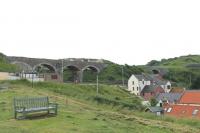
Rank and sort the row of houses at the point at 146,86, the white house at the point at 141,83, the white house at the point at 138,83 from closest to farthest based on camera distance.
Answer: the row of houses at the point at 146,86
the white house at the point at 138,83
the white house at the point at 141,83

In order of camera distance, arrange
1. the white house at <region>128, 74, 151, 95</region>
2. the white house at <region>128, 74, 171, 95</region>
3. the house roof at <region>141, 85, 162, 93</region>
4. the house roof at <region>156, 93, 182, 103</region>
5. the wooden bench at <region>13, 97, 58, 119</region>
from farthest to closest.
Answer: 1. the white house at <region>128, 74, 171, 95</region>
2. the white house at <region>128, 74, 151, 95</region>
3. the house roof at <region>141, 85, 162, 93</region>
4. the house roof at <region>156, 93, 182, 103</region>
5. the wooden bench at <region>13, 97, 58, 119</region>

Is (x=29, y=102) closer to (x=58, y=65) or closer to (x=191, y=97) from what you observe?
(x=191, y=97)

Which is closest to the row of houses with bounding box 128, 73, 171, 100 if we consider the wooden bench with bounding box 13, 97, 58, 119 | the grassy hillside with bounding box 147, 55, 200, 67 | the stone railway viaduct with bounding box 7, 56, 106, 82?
the stone railway viaduct with bounding box 7, 56, 106, 82

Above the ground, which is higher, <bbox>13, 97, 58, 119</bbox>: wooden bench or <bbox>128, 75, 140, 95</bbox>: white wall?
<bbox>13, 97, 58, 119</bbox>: wooden bench

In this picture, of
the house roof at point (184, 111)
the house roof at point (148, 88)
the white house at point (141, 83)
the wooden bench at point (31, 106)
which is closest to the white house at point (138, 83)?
the white house at point (141, 83)

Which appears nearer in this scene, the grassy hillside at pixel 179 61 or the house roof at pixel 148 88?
the house roof at pixel 148 88

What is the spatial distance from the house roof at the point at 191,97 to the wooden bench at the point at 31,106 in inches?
1414

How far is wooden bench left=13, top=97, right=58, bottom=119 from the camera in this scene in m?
16.2

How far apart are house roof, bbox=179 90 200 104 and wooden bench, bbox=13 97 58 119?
118ft

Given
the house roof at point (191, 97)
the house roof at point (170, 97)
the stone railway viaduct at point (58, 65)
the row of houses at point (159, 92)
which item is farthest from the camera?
the stone railway viaduct at point (58, 65)

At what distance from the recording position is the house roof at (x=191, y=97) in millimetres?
51531

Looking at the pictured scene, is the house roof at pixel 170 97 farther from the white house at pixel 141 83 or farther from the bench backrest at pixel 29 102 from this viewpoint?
the bench backrest at pixel 29 102

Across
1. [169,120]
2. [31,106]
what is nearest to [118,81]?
[169,120]

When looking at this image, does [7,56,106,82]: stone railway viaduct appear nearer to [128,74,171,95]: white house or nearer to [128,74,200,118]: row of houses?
[128,74,171,95]: white house
